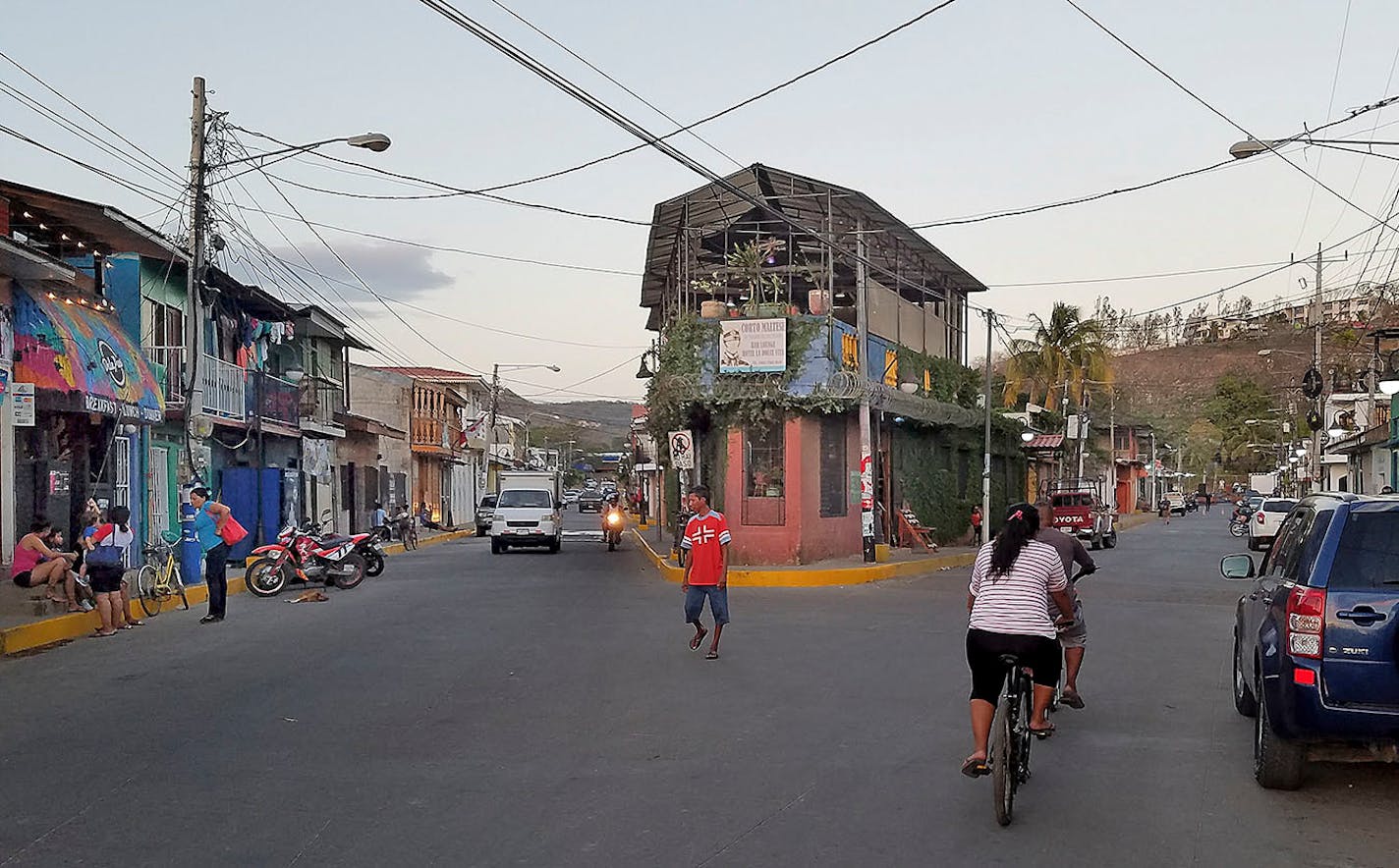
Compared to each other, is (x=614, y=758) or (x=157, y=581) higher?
(x=157, y=581)

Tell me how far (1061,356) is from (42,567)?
4430 cm

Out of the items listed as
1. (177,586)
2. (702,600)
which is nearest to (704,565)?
(702,600)

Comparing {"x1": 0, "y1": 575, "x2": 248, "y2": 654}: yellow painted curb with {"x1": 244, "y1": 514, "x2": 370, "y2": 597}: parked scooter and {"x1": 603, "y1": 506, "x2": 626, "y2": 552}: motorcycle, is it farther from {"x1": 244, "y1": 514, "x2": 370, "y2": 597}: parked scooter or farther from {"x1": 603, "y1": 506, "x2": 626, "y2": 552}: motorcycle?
{"x1": 603, "y1": 506, "x2": 626, "y2": 552}: motorcycle

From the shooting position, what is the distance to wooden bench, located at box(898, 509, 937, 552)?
31.7 m

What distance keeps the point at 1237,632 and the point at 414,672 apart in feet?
23.4

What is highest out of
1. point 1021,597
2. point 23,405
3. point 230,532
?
point 23,405

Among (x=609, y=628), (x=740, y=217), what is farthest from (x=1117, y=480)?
(x=609, y=628)

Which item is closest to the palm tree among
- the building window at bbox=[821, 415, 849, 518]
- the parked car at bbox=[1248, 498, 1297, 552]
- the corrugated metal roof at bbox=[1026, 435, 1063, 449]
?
the corrugated metal roof at bbox=[1026, 435, 1063, 449]

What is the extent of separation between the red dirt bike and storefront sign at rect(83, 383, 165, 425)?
3.09 m

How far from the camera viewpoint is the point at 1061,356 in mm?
53938

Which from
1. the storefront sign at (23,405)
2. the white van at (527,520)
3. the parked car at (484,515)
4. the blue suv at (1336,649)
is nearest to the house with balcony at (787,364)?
the white van at (527,520)

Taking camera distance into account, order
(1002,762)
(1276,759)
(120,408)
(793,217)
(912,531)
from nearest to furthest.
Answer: (1002,762) < (1276,759) < (120,408) < (793,217) < (912,531)

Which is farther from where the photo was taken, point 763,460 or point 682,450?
point 763,460

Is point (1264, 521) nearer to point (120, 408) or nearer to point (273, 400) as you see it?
point (273, 400)
